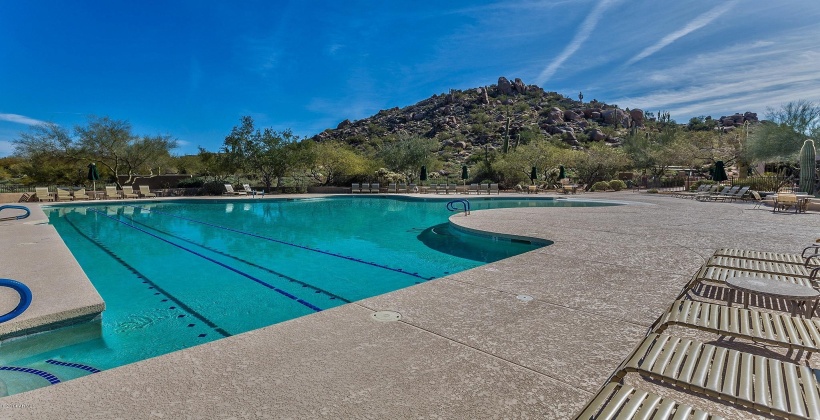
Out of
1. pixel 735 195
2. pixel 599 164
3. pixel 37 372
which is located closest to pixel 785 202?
pixel 735 195

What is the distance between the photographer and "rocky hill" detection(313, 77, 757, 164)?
5412 cm

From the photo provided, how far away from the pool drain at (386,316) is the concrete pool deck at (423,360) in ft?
0.18

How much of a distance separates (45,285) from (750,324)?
256 inches

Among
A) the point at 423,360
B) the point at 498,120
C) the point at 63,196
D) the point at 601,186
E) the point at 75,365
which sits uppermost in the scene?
the point at 498,120

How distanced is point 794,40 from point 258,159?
27378mm

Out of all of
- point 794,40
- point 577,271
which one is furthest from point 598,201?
point 577,271

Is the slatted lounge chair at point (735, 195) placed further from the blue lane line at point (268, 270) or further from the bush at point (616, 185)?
the blue lane line at point (268, 270)

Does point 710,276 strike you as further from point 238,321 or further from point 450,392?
point 238,321

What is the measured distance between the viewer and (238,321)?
454 centimetres

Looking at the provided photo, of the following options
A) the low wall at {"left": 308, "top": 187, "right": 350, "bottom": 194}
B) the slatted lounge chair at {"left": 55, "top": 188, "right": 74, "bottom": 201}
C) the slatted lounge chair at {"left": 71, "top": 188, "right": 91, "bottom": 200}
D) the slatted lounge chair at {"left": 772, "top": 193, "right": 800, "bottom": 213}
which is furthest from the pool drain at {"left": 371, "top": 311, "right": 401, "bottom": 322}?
the slatted lounge chair at {"left": 71, "top": 188, "right": 91, "bottom": 200}

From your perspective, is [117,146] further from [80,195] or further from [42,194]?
[42,194]

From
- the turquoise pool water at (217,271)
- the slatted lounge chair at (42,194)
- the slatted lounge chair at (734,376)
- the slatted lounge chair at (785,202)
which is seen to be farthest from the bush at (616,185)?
the slatted lounge chair at (42,194)

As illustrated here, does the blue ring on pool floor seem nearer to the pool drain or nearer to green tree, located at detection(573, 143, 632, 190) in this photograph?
the pool drain

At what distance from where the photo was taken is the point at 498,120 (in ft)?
199
